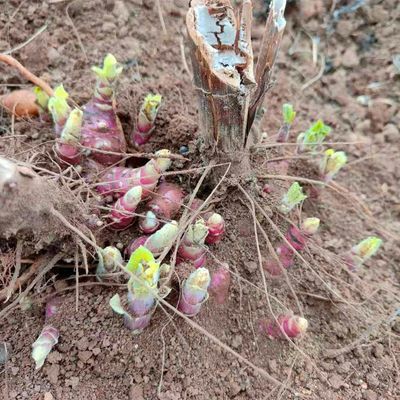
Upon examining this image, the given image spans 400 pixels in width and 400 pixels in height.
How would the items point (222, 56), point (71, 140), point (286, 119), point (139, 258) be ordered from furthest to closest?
point (286, 119), point (71, 140), point (222, 56), point (139, 258)

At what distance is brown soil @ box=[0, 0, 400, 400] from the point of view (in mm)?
1188

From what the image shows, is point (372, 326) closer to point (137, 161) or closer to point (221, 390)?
point (221, 390)

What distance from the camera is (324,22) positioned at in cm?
223

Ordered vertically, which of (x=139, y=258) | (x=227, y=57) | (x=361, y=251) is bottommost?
(x=361, y=251)

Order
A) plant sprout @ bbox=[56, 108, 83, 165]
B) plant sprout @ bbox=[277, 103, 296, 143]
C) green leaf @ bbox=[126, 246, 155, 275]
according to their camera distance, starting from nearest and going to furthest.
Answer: green leaf @ bbox=[126, 246, 155, 275] → plant sprout @ bbox=[56, 108, 83, 165] → plant sprout @ bbox=[277, 103, 296, 143]

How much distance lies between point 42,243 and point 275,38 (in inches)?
27.9

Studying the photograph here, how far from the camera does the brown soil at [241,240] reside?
119 centimetres

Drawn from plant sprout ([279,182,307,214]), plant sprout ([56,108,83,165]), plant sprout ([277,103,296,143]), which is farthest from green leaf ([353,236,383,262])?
plant sprout ([56,108,83,165])

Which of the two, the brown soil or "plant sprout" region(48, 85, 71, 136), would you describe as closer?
the brown soil

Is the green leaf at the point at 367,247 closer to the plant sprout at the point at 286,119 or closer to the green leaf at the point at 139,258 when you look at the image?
the plant sprout at the point at 286,119

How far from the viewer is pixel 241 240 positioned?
1.37 m

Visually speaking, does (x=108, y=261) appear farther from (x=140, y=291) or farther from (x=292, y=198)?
(x=292, y=198)

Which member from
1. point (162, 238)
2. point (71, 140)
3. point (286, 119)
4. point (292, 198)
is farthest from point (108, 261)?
point (286, 119)

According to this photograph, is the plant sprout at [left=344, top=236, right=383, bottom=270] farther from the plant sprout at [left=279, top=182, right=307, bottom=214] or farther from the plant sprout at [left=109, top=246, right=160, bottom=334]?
the plant sprout at [left=109, top=246, right=160, bottom=334]
